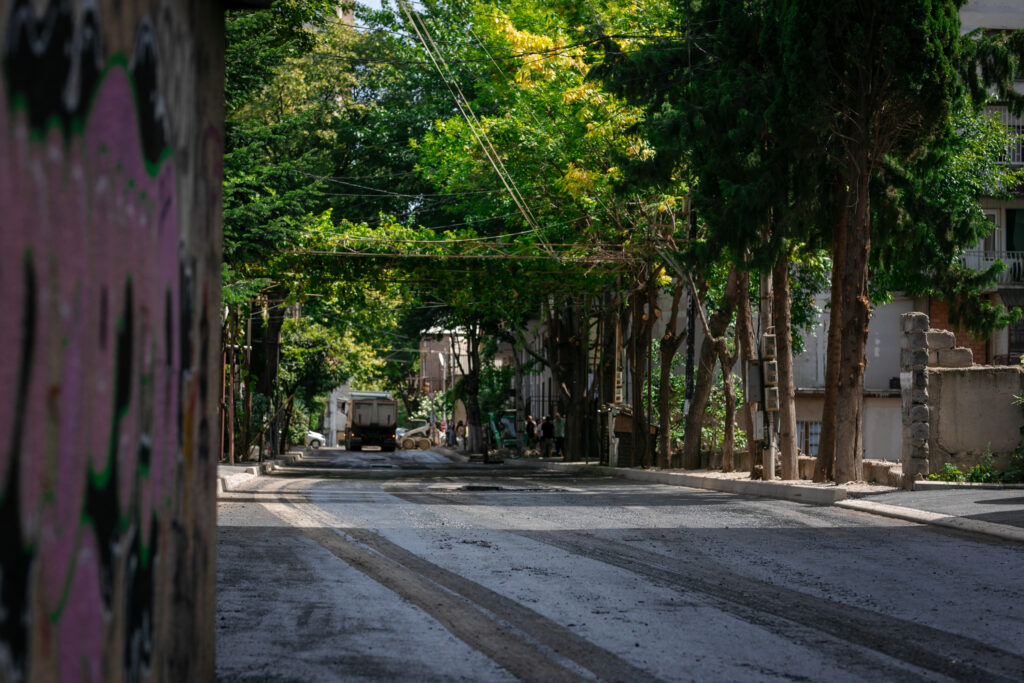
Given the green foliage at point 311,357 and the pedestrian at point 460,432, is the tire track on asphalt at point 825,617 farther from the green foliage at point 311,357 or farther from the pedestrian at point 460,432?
the pedestrian at point 460,432

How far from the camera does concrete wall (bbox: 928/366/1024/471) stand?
800 inches

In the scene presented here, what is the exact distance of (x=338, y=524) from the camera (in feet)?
44.5

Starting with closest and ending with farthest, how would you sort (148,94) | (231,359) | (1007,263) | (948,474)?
(148,94), (948,474), (231,359), (1007,263)

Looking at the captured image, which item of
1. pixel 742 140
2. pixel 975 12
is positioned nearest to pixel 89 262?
pixel 742 140

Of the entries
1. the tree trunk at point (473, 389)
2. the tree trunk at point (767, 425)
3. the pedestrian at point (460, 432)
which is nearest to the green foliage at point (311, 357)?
the tree trunk at point (473, 389)

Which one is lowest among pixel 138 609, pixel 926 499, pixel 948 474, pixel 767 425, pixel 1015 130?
pixel 926 499

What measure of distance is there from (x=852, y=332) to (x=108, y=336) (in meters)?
16.7

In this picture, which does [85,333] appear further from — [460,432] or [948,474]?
[460,432]

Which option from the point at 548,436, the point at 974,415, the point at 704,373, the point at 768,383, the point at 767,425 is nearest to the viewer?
the point at 974,415

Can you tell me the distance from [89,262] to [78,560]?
0.82 metres

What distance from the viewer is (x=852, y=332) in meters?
18.9

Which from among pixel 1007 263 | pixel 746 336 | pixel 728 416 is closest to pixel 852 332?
pixel 746 336

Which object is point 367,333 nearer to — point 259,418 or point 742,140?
point 259,418

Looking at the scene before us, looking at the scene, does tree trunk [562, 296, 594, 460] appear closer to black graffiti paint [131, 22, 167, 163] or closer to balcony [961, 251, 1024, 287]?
balcony [961, 251, 1024, 287]
